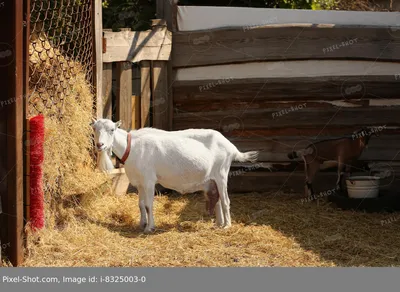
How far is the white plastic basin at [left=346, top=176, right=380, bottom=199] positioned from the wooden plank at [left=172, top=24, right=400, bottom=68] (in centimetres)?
177

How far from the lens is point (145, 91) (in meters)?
10.5

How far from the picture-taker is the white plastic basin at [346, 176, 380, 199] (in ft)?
32.4

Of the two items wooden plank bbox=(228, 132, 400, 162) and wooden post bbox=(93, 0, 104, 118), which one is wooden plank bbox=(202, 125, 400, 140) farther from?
wooden post bbox=(93, 0, 104, 118)

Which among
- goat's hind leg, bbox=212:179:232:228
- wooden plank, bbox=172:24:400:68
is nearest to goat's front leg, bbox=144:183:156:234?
goat's hind leg, bbox=212:179:232:228

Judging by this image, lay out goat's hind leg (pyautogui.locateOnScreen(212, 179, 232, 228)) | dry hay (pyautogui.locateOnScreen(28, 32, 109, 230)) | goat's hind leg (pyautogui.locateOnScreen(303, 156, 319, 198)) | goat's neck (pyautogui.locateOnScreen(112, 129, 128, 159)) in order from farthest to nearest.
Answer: goat's hind leg (pyautogui.locateOnScreen(303, 156, 319, 198)), goat's hind leg (pyautogui.locateOnScreen(212, 179, 232, 228)), goat's neck (pyautogui.locateOnScreen(112, 129, 128, 159)), dry hay (pyautogui.locateOnScreen(28, 32, 109, 230))

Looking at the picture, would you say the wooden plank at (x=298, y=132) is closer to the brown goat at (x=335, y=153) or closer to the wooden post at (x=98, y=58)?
the brown goat at (x=335, y=153)

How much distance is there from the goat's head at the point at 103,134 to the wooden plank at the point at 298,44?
3045 mm

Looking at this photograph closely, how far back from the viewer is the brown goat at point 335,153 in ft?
34.1

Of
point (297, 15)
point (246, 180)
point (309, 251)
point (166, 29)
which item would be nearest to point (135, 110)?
point (166, 29)

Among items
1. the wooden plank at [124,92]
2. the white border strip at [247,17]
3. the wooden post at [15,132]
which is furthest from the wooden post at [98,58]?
the wooden post at [15,132]

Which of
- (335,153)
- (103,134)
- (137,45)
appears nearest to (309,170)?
(335,153)

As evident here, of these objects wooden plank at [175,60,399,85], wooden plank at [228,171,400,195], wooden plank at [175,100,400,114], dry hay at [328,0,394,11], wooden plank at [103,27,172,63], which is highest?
dry hay at [328,0,394,11]

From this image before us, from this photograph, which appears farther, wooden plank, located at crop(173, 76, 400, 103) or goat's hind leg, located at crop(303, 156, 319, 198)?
wooden plank, located at crop(173, 76, 400, 103)

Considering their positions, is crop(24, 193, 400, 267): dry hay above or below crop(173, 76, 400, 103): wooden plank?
below
